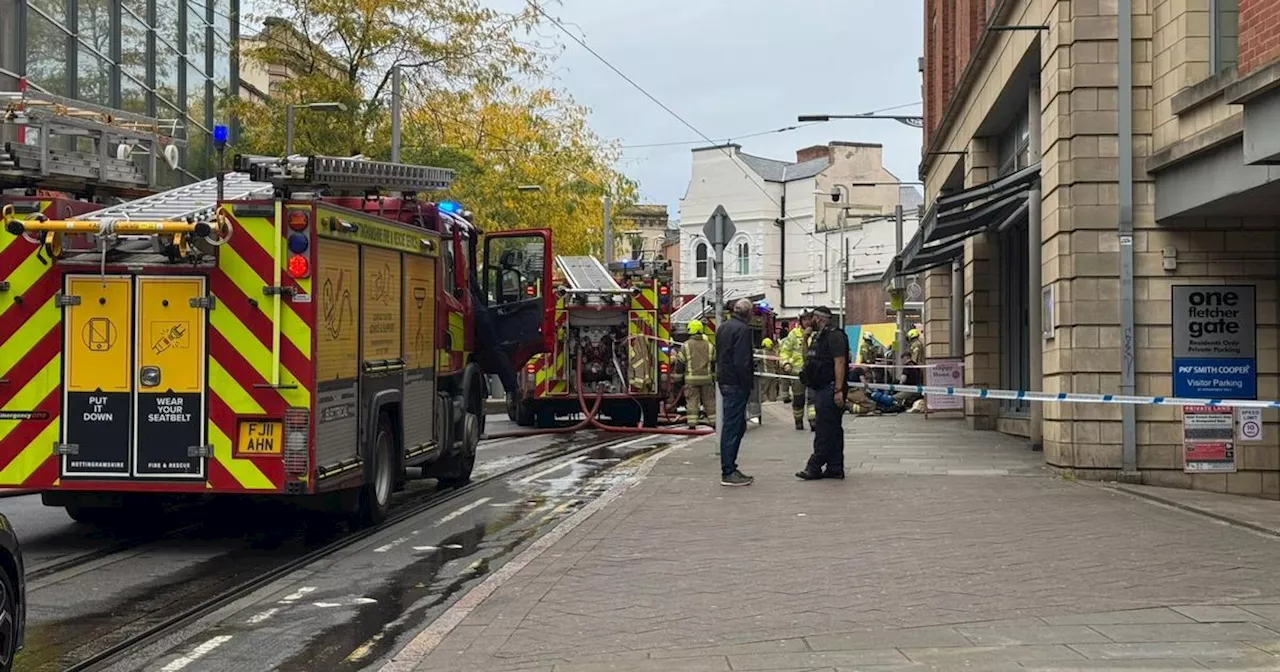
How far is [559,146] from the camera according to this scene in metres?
43.5

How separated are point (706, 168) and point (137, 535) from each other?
63.9 metres

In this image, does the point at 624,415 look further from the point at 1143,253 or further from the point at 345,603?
the point at 345,603

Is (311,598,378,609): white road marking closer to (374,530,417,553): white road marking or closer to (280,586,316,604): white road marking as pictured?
(280,586,316,604): white road marking

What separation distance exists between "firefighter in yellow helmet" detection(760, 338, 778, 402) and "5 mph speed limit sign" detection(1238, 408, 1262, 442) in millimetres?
15102

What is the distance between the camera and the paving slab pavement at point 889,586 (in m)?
6.58

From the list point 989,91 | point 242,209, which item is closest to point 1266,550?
point 242,209

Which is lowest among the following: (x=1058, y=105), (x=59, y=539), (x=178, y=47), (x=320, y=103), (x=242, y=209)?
(x=59, y=539)

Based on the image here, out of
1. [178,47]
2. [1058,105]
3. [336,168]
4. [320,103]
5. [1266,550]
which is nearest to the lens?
[1266,550]

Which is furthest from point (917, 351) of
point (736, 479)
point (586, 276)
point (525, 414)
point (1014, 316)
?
point (736, 479)

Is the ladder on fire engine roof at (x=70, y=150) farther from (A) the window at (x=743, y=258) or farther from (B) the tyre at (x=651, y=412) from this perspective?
(A) the window at (x=743, y=258)

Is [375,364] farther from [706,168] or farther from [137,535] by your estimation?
[706,168]

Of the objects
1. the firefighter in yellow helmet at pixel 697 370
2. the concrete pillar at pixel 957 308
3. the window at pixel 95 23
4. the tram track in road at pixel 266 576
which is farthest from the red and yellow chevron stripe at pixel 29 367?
the concrete pillar at pixel 957 308

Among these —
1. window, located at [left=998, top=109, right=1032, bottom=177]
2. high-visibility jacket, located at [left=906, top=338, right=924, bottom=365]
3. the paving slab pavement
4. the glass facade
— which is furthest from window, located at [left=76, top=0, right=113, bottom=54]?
high-visibility jacket, located at [left=906, top=338, right=924, bottom=365]

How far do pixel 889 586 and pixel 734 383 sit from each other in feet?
19.2
